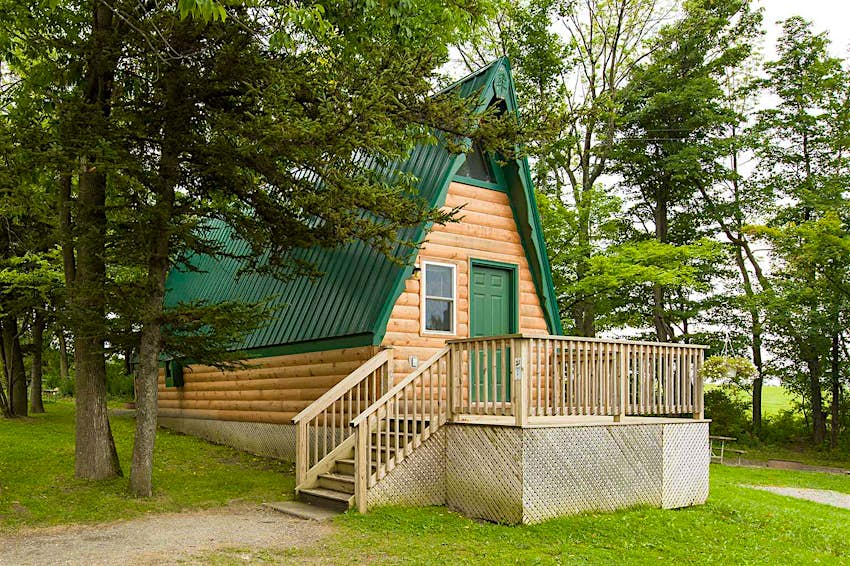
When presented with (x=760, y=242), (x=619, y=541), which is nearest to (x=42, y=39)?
(x=619, y=541)

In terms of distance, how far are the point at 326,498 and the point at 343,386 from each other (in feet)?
5.41

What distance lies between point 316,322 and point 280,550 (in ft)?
19.4

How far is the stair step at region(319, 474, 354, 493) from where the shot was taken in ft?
32.7

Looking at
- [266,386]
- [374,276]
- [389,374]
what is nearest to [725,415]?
[266,386]

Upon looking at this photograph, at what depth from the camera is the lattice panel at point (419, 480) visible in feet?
32.0

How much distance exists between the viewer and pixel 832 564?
8250mm

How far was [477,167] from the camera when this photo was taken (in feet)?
45.1

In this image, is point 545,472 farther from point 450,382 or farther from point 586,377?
point 450,382

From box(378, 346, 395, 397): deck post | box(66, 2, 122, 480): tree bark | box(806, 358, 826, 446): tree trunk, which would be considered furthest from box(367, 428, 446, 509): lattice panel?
box(806, 358, 826, 446): tree trunk

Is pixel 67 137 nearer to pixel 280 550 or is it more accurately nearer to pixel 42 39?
pixel 42 39

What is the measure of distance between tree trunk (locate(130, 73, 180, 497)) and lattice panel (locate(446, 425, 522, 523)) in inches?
163

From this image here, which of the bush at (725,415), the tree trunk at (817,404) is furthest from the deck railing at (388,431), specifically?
the tree trunk at (817,404)

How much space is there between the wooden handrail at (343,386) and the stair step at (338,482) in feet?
2.87

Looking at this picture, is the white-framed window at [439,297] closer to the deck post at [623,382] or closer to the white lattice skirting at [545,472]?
the white lattice skirting at [545,472]
